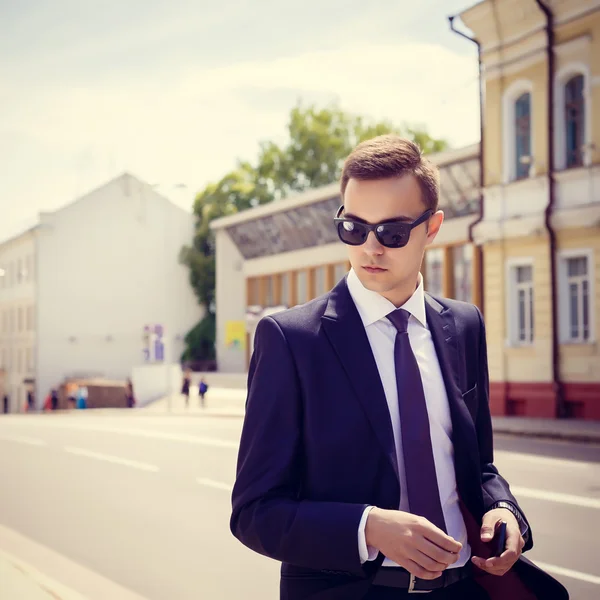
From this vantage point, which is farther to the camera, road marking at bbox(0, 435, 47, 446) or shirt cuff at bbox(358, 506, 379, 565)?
road marking at bbox(0, 435, 47, 446)

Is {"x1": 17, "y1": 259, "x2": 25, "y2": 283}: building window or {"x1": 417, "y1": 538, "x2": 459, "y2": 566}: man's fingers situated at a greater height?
{"x1": 17, "y1": 259, "x2": 25, "y2": 283}: building window

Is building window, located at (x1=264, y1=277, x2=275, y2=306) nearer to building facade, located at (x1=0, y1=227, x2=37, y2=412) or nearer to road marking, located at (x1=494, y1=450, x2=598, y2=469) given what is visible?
building facade, located at (x1=0, y1=227, x2=37, y2=412)

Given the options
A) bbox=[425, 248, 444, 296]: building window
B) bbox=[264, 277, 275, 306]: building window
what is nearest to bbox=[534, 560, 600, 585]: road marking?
bbox=[425, 248, 444, 296]: building window

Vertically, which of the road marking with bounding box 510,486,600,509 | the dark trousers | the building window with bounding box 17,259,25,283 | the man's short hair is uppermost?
the building window with bounding box 17,259,25,283

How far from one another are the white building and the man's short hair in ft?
200

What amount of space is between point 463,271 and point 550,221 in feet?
36.0

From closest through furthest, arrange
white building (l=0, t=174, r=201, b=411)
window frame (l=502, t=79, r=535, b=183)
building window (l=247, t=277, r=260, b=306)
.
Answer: window frame (l=502, t=79, r=535, b=183) < building window (l=247, t=277, r=260, b=306) < white building (l=0, t=174, r=201, b=411)

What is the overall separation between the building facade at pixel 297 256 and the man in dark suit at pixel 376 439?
29407 millimetres

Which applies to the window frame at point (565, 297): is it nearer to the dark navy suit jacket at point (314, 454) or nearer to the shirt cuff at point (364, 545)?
the dark navy suit jacket at point (314, 454)

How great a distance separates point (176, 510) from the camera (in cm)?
1144

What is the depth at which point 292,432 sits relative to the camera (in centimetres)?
237

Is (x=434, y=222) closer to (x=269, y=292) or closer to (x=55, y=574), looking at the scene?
(x=55, y=574)

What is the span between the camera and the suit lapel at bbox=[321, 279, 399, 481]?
238cm

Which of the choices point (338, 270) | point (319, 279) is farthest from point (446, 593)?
point (319, 279)
